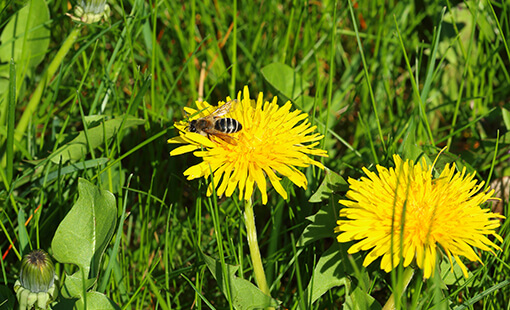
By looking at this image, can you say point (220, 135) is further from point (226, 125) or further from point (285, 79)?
point (285, 79)

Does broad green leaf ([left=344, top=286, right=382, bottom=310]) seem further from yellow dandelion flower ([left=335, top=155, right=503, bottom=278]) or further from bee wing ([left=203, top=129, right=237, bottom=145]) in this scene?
bee wing ([left=203, top=129, right=237, bottom=145])

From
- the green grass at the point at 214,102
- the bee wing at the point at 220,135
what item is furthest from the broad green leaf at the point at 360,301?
the bee wing at the point at 220,135

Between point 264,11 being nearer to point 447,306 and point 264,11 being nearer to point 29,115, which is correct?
point 29,115

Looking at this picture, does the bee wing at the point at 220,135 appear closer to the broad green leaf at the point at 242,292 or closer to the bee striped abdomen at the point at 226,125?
the bee striped abdomen at the point at 226,125

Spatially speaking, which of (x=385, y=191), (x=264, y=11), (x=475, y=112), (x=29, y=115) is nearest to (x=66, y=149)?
(x=29, y=115)

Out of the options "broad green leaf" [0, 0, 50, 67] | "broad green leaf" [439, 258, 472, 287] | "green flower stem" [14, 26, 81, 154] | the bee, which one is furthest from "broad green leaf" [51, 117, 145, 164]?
"broad green leaf" [439, 258, 472, 287]

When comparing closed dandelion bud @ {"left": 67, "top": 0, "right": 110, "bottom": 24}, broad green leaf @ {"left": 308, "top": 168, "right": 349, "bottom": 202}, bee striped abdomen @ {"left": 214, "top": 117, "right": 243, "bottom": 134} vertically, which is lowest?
broad green leaf @ {"left": 308, "top": 168, "right": 349, "bottom": 202}
